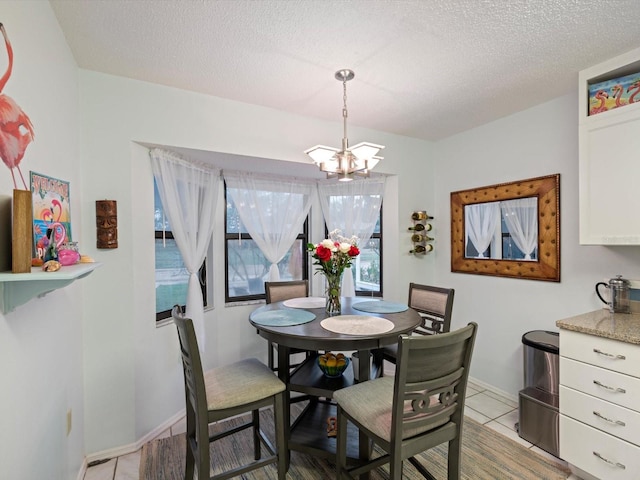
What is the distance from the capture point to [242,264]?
3342mm

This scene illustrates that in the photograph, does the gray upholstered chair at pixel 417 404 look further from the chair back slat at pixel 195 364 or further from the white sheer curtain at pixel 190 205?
the white sheer curtain at pixel 190 205

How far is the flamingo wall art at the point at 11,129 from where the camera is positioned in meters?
1.02

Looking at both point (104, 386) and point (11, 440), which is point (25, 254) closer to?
point (11, 440)

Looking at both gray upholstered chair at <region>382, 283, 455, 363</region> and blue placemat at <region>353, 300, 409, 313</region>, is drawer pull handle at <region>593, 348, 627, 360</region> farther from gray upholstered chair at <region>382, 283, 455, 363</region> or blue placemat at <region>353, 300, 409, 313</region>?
blue placemat at <region>353, 300, 409, 313</region>

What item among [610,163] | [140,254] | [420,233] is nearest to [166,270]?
[140,254]

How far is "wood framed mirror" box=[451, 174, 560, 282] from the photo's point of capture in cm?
254

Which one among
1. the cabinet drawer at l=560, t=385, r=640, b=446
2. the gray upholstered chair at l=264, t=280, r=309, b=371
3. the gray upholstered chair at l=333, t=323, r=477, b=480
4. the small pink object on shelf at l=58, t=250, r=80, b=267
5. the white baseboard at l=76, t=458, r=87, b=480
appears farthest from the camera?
the gray upholstered chair at l=264, t=280, r=309, b=371

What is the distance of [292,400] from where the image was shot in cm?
226

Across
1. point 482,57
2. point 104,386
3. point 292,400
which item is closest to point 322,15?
point 482,57

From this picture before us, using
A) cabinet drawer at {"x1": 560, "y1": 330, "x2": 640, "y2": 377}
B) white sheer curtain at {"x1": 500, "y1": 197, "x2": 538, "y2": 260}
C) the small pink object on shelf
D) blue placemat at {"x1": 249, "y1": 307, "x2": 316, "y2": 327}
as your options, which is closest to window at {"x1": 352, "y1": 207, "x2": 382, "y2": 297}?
white sheer curtain at {"x1": 500, "y1": 197, "x2": 538, "y2": 260}

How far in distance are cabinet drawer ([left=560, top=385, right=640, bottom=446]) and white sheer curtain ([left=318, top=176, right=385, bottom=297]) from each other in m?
2.08

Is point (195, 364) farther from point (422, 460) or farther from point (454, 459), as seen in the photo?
point (422, 460)

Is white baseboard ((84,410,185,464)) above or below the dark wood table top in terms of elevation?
below

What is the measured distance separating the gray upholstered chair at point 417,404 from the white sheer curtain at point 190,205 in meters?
1.58
